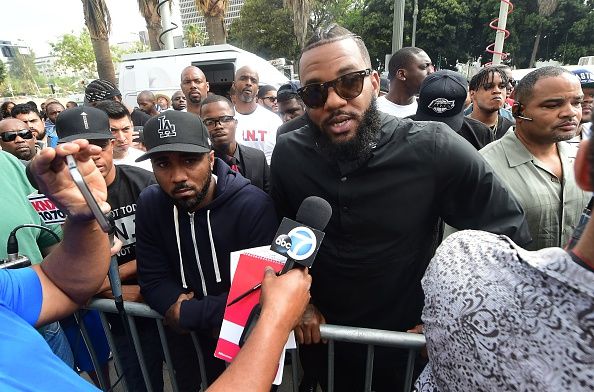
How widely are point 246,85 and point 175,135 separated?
3409 mm

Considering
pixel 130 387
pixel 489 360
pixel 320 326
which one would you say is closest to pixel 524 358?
pixel 489 360

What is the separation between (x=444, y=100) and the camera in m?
2.94

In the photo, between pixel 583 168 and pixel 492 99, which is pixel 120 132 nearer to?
pixel 583 168

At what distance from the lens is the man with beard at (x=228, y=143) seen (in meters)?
3.55

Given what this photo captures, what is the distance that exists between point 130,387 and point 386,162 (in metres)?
2.38

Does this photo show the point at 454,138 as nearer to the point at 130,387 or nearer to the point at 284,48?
the point at 130,387

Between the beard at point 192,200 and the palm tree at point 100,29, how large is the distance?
13.6 meters

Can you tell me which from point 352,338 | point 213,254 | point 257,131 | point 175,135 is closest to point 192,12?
point 257,131

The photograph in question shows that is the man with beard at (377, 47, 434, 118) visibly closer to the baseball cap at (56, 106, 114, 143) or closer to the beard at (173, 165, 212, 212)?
the beard at (173, 165, 212, 212)

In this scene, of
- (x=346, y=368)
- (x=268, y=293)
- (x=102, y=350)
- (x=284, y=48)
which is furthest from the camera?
(x=284, y=48)

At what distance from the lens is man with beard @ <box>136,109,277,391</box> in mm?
1946

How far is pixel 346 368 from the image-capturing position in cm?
215

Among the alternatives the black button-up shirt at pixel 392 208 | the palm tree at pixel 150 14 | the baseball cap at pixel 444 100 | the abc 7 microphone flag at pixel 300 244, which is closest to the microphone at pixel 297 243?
the abc 7 microphone flag at pixel 300 244

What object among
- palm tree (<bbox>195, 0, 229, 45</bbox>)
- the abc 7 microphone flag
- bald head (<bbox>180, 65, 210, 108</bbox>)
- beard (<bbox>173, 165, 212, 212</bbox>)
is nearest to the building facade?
palm tree (<bbox>195, 0, 229, 45</bbox>)
